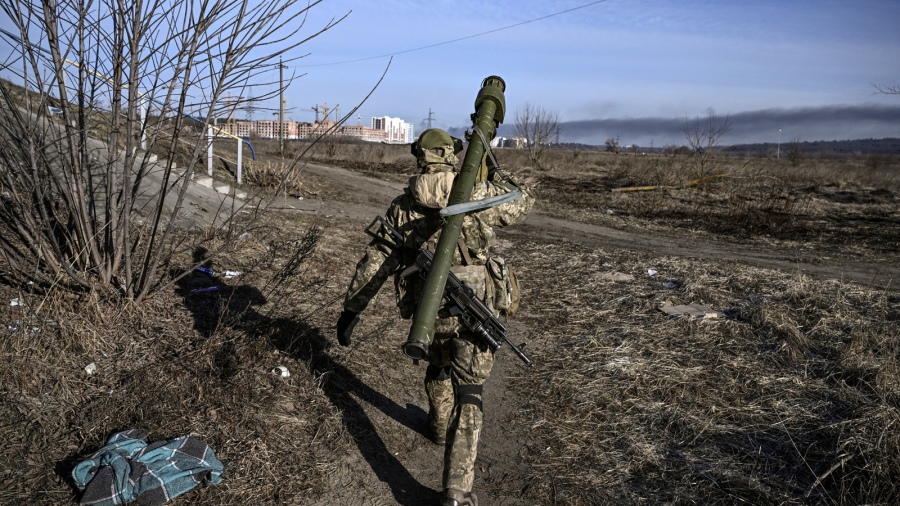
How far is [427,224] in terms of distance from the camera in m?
3.36

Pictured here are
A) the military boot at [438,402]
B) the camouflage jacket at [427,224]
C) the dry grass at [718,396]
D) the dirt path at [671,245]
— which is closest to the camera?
the camouflage jacket at [427,224]

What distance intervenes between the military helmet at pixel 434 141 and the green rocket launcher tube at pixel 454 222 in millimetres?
141

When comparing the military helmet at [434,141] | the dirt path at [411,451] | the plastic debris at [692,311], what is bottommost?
the dirt path at [411,451]

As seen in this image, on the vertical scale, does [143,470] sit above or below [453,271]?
below

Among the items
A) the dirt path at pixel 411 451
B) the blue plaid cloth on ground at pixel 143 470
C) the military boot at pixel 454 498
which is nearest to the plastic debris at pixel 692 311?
the dirt path at pixel 411 451

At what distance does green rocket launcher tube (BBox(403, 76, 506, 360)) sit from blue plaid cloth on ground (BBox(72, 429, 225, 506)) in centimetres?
125

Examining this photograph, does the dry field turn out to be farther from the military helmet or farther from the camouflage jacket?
the military helmet

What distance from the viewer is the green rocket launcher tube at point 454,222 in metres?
2.67

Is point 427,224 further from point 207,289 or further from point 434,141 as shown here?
point 207,289

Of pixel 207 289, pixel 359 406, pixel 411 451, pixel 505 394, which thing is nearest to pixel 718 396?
pixel 505 394

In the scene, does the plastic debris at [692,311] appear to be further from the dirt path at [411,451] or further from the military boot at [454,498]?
the military boot at [454,498]

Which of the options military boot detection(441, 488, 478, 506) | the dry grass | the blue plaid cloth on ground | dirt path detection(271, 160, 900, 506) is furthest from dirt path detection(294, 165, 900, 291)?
the blue plaid cloth on ground

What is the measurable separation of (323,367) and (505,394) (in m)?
1.41

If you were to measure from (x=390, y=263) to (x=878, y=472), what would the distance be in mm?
2689
